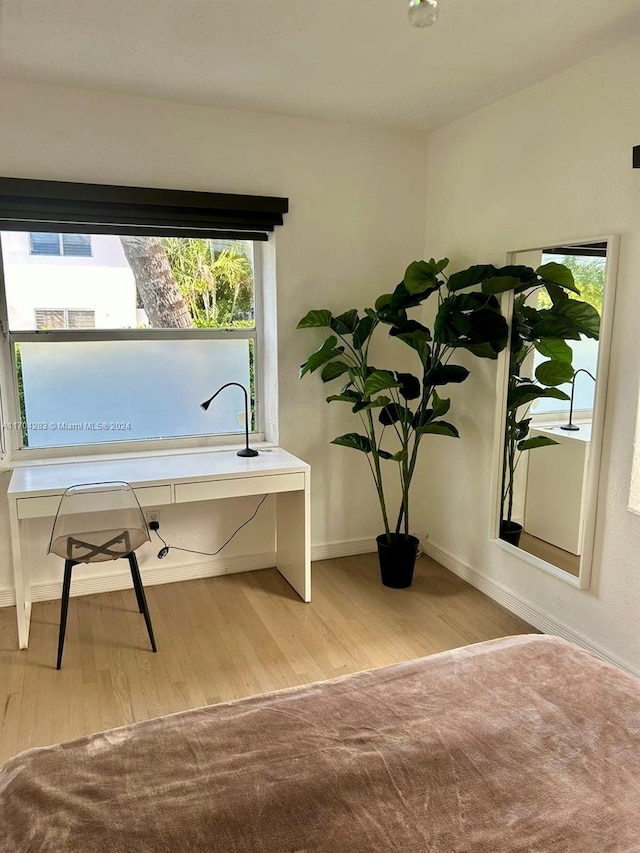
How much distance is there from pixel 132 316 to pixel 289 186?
1089 mm

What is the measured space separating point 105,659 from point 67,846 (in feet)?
5.39

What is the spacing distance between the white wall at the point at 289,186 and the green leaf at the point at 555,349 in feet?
3.74

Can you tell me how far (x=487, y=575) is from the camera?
3277mm

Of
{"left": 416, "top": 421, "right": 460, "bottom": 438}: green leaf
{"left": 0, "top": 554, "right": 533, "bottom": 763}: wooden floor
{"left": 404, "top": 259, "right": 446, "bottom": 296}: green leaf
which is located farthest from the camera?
{"left": 416, "top": 421, "right": 460, "bottom": 438}: green leaf

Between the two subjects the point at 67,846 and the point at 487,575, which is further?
the point at 487,575

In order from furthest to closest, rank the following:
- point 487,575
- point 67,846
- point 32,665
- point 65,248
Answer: point 487,575 → point 65,248 → point 32,665 → point 67,846

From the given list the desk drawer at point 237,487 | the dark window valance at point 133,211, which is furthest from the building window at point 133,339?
the desk drawer at point 237,487

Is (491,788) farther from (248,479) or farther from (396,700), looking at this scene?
(248,479)

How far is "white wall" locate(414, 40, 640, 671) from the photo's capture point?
2.37 meters

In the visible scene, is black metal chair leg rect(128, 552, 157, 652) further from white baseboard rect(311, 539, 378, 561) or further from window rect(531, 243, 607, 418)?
window rect(531, 243, 607, 418)

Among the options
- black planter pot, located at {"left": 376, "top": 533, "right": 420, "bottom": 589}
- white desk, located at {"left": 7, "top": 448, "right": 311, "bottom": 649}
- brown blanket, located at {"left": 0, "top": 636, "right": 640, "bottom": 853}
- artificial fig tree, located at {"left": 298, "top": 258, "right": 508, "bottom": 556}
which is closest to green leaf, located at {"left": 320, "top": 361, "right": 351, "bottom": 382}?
artificial fig tree, located at {"left": 298, "top": 258, "right": 508, "bottom": 556}

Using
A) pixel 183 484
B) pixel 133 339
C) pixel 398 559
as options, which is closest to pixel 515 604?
pixel 398 559

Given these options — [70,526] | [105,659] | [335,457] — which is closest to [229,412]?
[335,457]

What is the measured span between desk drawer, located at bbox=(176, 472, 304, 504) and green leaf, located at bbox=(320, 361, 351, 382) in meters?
0.56
